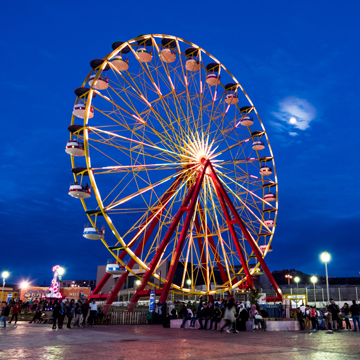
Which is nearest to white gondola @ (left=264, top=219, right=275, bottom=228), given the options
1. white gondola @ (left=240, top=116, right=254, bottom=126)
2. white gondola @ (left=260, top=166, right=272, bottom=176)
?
white gondola @ (left=260, top=166, right=272, bottom=176)

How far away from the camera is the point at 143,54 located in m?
25.6

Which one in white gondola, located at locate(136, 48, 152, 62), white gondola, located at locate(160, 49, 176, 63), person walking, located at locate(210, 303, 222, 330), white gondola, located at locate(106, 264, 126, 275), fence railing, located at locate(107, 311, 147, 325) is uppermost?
white gondola, located at locate(160, 49, 176, 63)

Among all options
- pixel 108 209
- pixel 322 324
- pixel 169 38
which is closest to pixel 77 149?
pixel 108 209

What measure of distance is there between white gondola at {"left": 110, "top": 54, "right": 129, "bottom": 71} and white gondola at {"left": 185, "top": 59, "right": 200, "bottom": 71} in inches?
227

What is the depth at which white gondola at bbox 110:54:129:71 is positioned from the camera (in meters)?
24.5

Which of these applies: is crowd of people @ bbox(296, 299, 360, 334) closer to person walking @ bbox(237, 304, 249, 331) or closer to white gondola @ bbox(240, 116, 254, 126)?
person walking @ bbox(237, 304, 249, 331)

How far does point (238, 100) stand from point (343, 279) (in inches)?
2383

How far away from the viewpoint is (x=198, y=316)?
785 inches

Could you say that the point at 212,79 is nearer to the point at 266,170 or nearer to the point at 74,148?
the point at 266,170

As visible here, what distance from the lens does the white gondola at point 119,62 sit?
2447 centimetres

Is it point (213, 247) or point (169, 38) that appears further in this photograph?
point (213, 247)

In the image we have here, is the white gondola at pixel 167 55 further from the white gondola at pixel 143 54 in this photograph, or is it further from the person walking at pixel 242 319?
the person walking at pixel 242 319

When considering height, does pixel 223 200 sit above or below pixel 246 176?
below

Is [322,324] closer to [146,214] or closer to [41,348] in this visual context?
[146,214]
